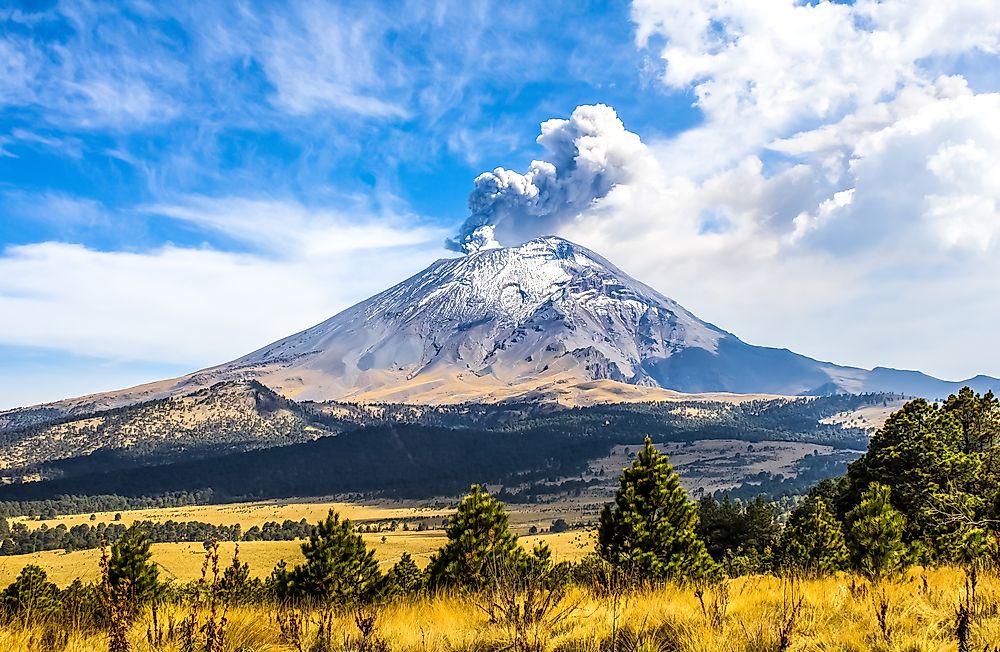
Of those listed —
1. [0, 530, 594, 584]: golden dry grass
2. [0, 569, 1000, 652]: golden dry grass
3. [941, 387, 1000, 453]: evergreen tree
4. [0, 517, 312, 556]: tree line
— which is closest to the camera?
[0, 569, 1000, 652]: golden dry grass

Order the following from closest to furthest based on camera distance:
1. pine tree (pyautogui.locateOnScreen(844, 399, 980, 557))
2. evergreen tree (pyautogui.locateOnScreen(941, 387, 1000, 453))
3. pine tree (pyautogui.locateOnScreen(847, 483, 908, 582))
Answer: pine tree (pyautogui.locateOnScreen(847, 483, 908, 582)), pine tree (pyautogui.locateOnScreen(844, 399, 980, 557)), evergreen tree (pyautogui.locateOnScreen(941, 387, 1000, 453))

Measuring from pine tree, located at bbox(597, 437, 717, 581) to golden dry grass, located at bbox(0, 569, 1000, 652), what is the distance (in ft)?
65.5

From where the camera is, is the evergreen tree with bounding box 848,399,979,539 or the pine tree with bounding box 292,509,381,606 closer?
the evergreen tree with bounding box 848,399,979,539

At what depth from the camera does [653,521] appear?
91.9ft

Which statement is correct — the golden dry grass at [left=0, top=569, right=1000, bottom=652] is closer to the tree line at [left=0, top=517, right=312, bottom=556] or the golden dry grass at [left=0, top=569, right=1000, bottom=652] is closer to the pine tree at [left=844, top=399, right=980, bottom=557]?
the pine tree at [left=844, top=399, right=980, bottom=557]

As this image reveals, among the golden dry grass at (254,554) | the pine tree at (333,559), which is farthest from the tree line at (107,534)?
the pine tree at (333,559)

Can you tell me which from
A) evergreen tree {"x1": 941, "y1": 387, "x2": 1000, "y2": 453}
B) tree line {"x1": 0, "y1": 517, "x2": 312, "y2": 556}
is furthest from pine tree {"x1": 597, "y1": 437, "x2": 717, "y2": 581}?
tree line {"x1": 0, "y1": 517, "x2": 312, "y2": 556}

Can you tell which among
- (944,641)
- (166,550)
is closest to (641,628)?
(944,641)

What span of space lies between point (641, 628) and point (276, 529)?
179 m

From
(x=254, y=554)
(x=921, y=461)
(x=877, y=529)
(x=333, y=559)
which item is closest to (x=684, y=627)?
(x=877, y=529)

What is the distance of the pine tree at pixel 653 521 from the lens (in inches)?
1085

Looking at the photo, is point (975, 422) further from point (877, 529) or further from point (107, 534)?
point (107, 534)

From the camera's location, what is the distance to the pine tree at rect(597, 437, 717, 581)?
90.4ft

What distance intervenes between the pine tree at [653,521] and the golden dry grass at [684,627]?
786 inches
